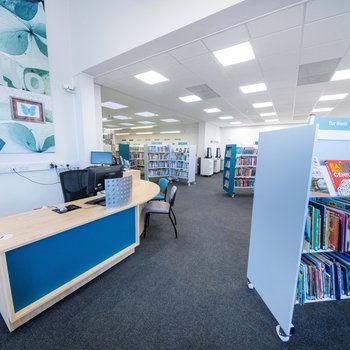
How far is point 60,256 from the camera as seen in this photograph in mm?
1512

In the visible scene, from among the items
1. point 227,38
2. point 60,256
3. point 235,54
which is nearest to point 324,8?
point 227,38

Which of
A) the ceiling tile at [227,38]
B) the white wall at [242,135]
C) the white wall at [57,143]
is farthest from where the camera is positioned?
the white wall at [242,135]

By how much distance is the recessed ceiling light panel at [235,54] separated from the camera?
105 inches

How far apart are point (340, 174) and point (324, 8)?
6.63ft

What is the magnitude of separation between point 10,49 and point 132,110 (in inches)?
177

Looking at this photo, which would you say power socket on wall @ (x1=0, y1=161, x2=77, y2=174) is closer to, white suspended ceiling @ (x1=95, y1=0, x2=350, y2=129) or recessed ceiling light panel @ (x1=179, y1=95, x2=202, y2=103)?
white suspended ceiling @ (x1=95, y1=0, x2=350, y2=129)

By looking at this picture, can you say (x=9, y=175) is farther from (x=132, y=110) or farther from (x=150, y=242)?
(x=132, y=110)

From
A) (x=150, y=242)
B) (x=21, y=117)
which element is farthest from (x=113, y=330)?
(x=21, y=117)

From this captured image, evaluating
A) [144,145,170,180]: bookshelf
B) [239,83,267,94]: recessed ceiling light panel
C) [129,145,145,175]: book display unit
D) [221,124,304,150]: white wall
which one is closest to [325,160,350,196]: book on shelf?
[239,83,267,94]: recessed ceiling light panel

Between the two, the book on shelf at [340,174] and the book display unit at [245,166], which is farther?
the book display unit at [245,166]

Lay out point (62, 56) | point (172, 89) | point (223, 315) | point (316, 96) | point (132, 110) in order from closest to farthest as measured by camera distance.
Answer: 1. point (223, 315)
2. point (62, 56)
3. point (172, 89)
4. point (316, 96)
5. point (132, 110)

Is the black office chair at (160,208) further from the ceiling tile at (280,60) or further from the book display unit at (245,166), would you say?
the book display unit at (245,166)

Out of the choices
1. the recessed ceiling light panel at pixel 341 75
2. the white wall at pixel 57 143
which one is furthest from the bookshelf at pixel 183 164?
the recessed ceiling light panel at pixel 341 75

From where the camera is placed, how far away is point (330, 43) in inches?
98.8
